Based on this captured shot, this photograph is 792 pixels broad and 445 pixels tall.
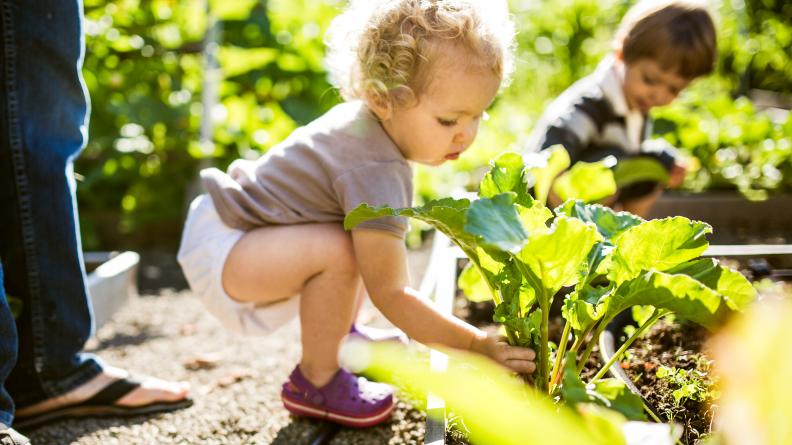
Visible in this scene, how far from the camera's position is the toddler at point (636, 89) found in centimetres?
212

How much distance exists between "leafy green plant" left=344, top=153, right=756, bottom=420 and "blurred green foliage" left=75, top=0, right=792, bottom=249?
1.75m

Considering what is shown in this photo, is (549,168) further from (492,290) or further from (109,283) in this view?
(109,283)

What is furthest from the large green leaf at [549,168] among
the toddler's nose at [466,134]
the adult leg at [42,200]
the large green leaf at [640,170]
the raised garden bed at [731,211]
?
the raised garden bed at [731,211]

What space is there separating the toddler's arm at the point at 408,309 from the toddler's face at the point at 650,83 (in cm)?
156

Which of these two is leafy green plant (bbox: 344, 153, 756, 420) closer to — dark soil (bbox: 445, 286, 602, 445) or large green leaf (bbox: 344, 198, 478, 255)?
large green leaf (bbox: 344, 198, 478, 255)

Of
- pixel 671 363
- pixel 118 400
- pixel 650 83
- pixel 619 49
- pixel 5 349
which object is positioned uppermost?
pixel 619 49

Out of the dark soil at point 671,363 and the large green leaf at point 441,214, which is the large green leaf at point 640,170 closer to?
the dark soil at point 671,363

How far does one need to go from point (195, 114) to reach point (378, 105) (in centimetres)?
206

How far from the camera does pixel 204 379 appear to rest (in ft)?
5.29

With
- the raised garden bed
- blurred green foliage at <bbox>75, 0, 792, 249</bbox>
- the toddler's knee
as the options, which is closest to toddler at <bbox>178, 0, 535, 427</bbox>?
the toddler's knee

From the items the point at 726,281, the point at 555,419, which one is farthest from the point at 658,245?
the point at 555,419

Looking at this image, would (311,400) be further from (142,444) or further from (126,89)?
(126,89)

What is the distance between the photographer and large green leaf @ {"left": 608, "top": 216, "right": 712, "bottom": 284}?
81cm

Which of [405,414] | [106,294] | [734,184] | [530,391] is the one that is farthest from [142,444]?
[734,184]
